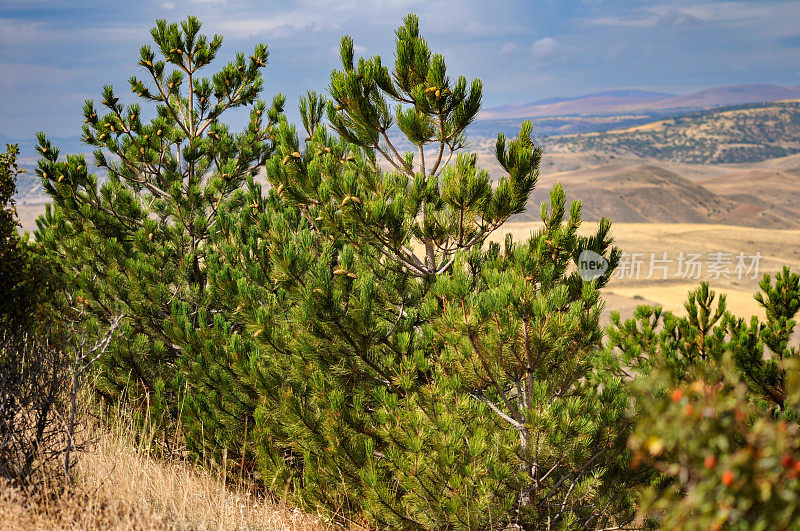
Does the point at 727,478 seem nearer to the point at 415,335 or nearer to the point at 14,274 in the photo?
the point at 415,335

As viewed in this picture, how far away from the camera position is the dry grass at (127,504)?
3.15 metres

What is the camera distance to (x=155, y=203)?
22.3 ft

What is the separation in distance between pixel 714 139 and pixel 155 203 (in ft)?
441

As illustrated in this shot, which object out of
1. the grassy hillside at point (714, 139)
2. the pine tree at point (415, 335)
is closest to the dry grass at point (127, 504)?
the pine tree at point (415, 335)

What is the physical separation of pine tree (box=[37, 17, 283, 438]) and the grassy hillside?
365 feet

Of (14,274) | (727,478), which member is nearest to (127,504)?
(14,274)

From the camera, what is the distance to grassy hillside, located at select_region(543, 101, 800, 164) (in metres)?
112

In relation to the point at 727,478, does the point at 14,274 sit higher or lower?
lower

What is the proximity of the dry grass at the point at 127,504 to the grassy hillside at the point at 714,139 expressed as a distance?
11466 centimetres

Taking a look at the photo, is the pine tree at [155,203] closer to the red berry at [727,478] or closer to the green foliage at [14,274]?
the green foliage at [14,274]

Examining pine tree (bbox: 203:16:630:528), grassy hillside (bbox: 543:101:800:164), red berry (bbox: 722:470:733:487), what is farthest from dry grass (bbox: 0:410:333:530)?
grassy hillside (bbox: 543:101:800:164)

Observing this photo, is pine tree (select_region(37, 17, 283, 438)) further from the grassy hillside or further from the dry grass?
the grassy hillside

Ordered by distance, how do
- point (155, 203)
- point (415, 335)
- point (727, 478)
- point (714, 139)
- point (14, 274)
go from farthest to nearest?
point (714, 139), point (155, 203), point (14, 274), point (415, 335), point (727, 478)

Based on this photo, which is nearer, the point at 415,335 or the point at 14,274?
the point at 415,335
